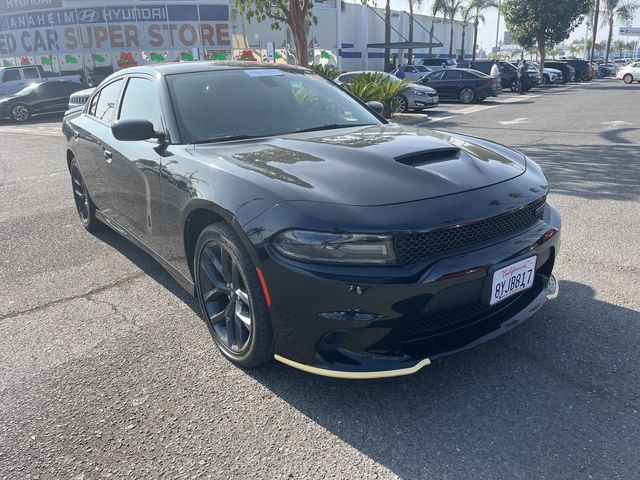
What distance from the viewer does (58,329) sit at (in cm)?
338

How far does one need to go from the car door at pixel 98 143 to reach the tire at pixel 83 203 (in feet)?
0.70

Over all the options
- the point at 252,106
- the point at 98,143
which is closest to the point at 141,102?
the point at 98,143

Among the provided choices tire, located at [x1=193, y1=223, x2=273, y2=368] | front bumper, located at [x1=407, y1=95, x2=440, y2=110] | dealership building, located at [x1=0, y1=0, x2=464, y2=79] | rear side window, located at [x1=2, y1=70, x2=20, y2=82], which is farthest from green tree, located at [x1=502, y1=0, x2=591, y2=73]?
Answer: tire, located at [x1=193, y1=223, x2=273, y2=368]

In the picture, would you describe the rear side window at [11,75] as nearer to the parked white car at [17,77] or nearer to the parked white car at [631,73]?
the parked white car at [17,77]

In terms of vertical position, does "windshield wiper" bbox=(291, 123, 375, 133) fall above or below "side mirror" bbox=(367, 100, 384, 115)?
below

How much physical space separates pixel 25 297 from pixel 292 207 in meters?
2.61

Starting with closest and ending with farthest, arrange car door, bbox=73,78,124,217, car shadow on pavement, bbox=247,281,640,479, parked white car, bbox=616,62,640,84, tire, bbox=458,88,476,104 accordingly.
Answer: car shadow on pavement, bbox=247,281,640,479, car door, bbox=73,78,124,217, tire, bbox=458,88,476,104, parked white car, bbox=616,62,640,84

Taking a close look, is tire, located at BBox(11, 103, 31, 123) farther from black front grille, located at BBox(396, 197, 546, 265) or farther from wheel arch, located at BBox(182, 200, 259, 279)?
black front grille, located at BBox(396, 197, 546, 265)

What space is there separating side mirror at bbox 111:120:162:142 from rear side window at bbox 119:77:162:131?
0.19 metres

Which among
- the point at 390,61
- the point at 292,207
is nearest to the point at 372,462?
the point at 292,207

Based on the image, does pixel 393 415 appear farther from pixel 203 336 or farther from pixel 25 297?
pixel 25 297

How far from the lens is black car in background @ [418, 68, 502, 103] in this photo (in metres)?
20.7

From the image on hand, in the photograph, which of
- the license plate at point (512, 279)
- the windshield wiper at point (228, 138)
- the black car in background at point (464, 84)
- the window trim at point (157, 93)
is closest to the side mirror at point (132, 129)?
the window trim at point (157, 93)

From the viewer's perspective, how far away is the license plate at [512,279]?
2.44 metres
